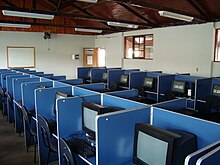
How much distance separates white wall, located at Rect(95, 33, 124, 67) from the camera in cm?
963

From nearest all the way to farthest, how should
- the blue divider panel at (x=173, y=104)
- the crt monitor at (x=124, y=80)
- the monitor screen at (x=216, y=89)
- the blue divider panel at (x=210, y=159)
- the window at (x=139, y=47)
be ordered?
1. the blue divider panel at (x=210, y=159)
2. the blue divider panel at (x=173, y=104)
3. the monitor screen at (x=216, y=89)
4. the crt monitor at (x=124, y=80)
5. the window at (x=139, y=47)

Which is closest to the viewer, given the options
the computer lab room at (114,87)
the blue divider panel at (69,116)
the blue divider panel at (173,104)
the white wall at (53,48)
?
the computer lab room at (114,87)

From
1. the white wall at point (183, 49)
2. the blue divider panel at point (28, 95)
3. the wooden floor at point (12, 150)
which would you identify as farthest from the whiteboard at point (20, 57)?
the blue divider panel at point (28, 95)

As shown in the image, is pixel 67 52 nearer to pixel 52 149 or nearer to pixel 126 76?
pixel 126 76

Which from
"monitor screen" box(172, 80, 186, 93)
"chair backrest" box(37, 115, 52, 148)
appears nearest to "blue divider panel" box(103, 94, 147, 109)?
"chair backrest" box(37, 115, 52, 148)

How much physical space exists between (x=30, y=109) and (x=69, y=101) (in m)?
1.65

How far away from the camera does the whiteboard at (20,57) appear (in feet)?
29.4

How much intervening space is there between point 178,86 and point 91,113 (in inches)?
121

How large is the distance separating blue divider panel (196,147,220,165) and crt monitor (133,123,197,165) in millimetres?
291

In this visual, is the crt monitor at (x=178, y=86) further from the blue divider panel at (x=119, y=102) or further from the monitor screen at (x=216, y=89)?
the blue divider panel at (x=119, y=102)

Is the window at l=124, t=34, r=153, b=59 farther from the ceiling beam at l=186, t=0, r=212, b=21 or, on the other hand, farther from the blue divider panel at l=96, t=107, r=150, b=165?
the blue divider panel at l=96, t=107, r=150, b=165

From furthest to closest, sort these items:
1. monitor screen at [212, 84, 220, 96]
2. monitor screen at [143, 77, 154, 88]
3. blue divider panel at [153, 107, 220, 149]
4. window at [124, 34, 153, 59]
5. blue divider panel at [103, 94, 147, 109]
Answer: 1. window at [124, 34, 153, 59]
2. monitor screen at [143, 77, 154, 88]
3. monitor screen at [212, 84, 220, 96]
4. blue divider panel at [103, 94, 147, 109]
5. blue divider panel at [153, 107, 220, 149]

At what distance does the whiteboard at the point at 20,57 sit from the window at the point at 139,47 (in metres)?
4.17

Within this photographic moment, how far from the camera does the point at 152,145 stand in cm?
166
